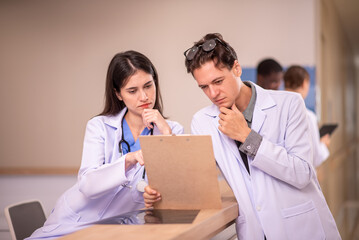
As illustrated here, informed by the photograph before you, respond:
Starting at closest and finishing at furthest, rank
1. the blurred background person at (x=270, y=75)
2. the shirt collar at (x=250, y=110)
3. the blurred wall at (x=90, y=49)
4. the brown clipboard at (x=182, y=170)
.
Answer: the brown clipboard at (x=182, y=170) < the shirt collar at (x=250, y=110) < the blurred background person at (x=270, y=75) < the blurred wall at (x=90, y=49)

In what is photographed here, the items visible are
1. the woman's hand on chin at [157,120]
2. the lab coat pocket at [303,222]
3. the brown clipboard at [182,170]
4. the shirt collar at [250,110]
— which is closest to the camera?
the brown clipboard at [182,170]

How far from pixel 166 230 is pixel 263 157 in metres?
0.55

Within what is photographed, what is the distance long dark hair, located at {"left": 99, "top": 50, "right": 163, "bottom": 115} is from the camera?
2332mm

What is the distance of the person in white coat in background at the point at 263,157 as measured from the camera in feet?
6.14

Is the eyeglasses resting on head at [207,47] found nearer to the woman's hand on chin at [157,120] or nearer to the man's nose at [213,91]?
the man's nose at [213,91]

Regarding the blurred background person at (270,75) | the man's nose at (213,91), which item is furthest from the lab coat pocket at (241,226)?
the blurred background person at (270,75)

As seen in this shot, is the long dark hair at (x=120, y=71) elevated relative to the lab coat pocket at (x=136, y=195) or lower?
elevated

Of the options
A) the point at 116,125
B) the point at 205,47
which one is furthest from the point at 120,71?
the point at 205,47

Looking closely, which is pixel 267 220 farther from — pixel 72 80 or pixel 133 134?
pixel 72 80

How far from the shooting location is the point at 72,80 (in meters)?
5.69

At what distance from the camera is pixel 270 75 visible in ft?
12.1

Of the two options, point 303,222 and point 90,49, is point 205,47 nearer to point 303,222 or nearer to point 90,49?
point 303,222

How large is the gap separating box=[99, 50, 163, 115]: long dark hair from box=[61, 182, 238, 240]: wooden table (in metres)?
0.83

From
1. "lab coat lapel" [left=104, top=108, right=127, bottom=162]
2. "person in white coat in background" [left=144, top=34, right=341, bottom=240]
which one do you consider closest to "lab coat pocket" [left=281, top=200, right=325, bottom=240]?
"person in white coat in background" [left=144, top=34, right=341, bottom=240]
